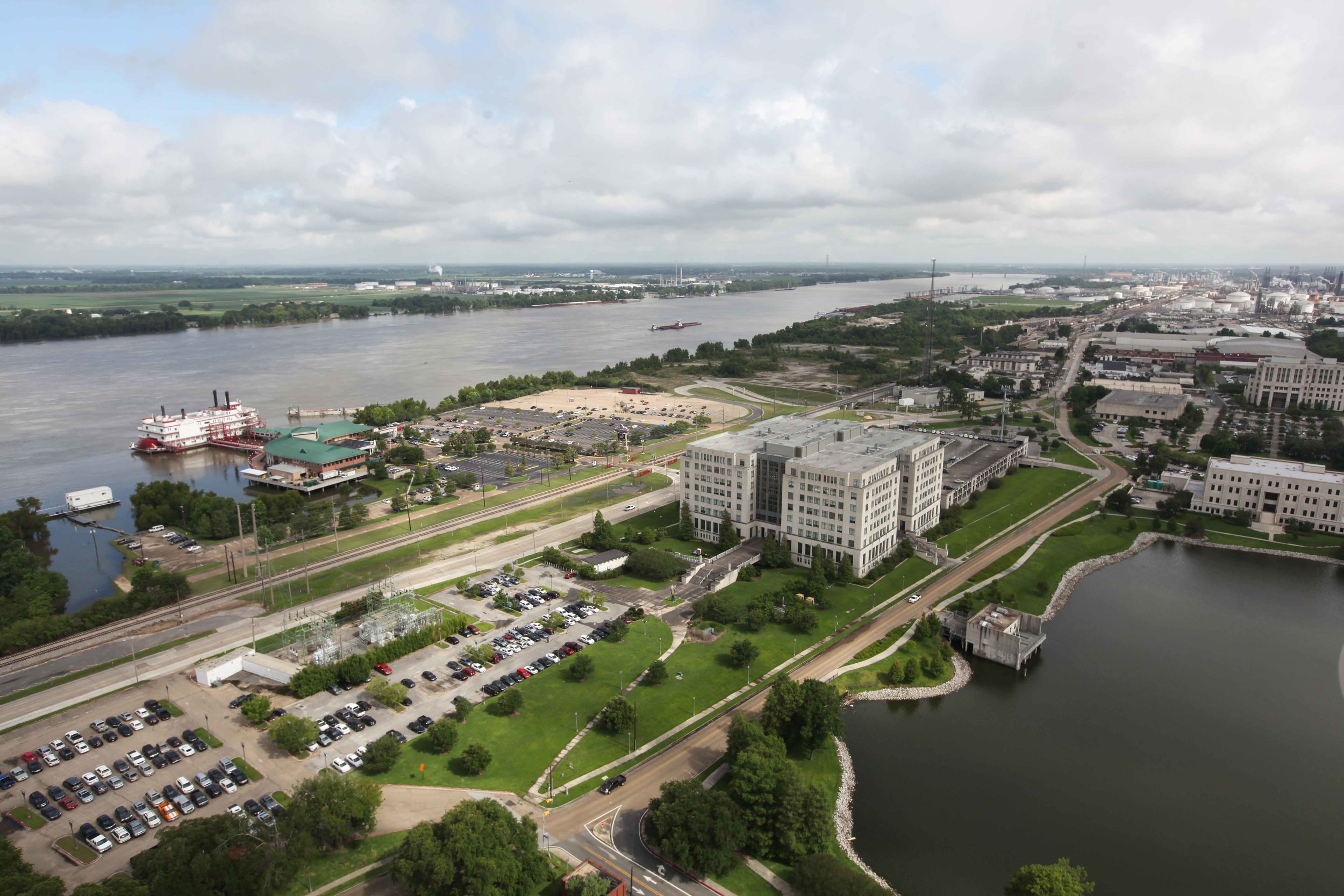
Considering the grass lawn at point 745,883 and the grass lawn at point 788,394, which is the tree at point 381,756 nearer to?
the grass lawn at point 745,883

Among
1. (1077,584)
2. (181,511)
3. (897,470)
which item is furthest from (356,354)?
(1077,584)

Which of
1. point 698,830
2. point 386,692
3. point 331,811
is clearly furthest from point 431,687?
point 698,830

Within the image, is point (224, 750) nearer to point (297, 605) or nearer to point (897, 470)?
point (297, 605)

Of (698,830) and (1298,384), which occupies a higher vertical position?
(1298,384)

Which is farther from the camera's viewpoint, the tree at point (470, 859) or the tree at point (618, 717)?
the tree at point (618, 717)

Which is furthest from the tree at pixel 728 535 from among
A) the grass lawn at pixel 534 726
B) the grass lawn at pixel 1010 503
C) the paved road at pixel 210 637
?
the grass lawn at pixel 1010 503

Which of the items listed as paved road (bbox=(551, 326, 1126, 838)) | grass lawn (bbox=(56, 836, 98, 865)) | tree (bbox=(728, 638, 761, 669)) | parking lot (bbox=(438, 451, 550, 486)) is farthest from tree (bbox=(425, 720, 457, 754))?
parking lot (bbox=(438, 451, 550, 486))

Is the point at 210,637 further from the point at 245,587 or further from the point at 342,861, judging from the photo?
the point at 342,861
